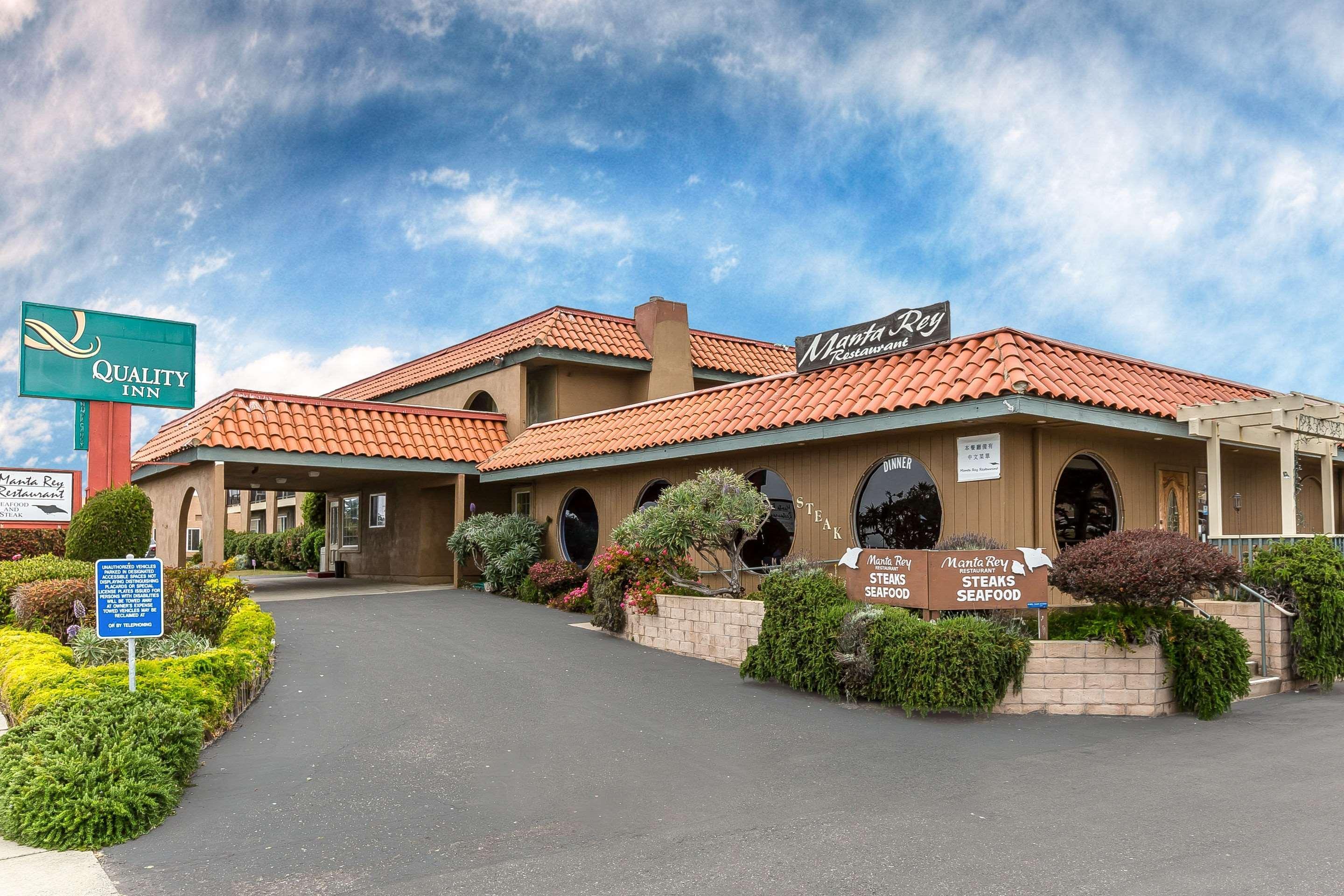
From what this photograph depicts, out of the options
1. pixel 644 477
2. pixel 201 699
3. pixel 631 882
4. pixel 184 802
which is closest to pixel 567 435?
pixel 644 477

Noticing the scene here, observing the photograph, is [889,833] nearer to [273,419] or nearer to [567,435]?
[567,435]

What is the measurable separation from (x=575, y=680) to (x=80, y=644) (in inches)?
220

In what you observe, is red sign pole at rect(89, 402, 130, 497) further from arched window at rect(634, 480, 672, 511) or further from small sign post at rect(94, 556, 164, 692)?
small sign post at rect(94, 556, 164, 692)

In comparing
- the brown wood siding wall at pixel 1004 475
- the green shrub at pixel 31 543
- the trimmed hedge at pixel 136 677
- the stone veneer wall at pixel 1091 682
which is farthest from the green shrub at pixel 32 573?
the stone veneer wall at pixel 1091 682

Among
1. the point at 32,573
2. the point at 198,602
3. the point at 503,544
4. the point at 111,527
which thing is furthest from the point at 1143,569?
the point at 32,573

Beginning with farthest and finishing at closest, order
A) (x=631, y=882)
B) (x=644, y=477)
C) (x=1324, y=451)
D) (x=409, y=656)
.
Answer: (x=644, y=477)
(x=1324, y=451)
(x=409, y=656)
(x=631, y=882)

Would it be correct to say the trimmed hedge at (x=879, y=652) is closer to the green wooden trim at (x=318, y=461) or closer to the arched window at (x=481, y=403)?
the green wooden trim at (x=318, y=461)

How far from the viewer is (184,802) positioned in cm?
685

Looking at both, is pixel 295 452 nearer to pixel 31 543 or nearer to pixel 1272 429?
pixel 31 543

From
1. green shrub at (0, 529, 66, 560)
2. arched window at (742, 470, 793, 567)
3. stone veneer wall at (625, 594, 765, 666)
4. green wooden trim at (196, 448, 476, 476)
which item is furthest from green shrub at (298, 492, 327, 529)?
stone veneer wall at (625, 594, 765, 666)

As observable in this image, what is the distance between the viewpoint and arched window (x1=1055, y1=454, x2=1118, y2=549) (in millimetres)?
13102

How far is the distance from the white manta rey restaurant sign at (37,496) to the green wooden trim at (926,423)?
12151 mm

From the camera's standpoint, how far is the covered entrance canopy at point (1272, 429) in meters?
13.4

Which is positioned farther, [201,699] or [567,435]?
[567,435]
